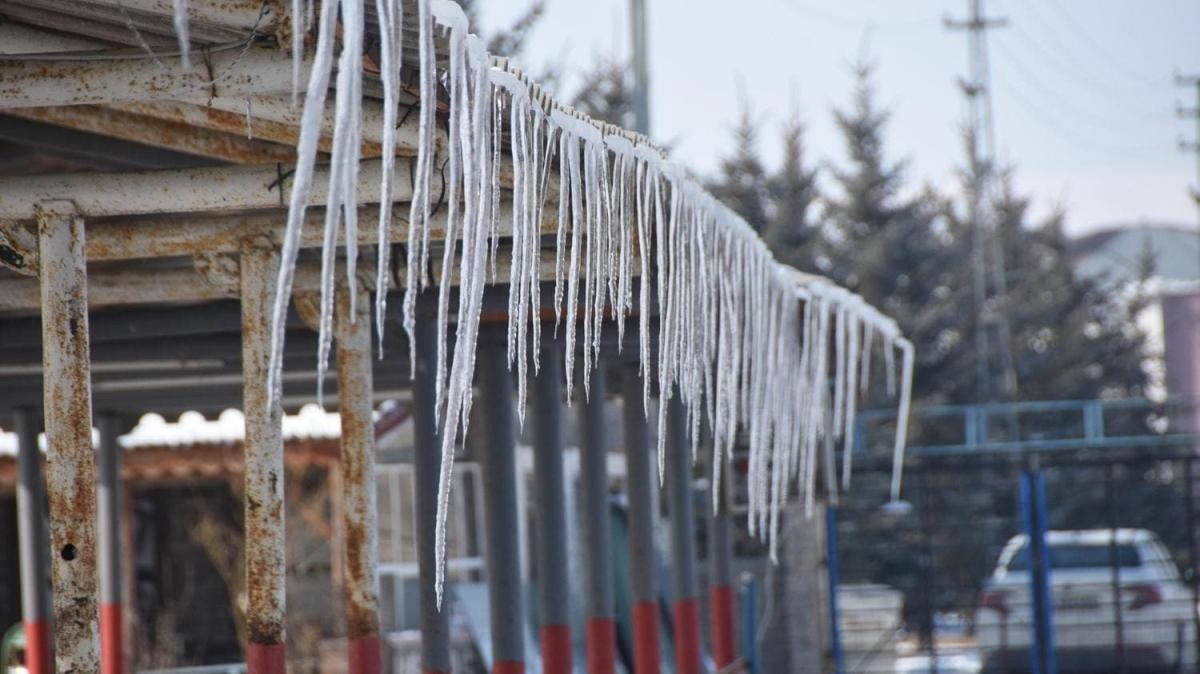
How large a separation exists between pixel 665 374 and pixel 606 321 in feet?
13.1

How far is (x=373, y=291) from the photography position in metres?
8.65

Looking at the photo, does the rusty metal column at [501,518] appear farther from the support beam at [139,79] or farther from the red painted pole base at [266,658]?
the support beam at [139,79]

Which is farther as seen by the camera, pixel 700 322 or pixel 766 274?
pixel 766 274

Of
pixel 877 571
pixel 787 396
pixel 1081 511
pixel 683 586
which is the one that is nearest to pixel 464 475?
pixel 683 586

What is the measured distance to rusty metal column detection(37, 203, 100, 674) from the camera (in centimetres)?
632

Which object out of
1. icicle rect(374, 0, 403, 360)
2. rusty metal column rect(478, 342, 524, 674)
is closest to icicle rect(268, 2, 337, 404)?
icicle rect(374, 0, 403, 360)

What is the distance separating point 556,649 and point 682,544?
4075 millimetres

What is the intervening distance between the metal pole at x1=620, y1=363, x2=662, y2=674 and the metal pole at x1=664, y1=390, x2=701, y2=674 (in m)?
0.72

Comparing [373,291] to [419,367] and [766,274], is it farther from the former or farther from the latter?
[766,274]

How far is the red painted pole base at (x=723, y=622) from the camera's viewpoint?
52.3 feet

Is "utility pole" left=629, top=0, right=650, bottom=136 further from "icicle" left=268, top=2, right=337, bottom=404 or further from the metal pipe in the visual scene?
"icicle" left=268, top=2, right=337, bottom=404

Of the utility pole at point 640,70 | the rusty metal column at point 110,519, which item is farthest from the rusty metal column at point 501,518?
the utility pole at point 640,70

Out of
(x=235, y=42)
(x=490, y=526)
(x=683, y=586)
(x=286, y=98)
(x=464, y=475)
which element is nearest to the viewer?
(x=235, y=42)

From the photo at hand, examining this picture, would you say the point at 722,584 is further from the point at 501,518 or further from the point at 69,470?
the point at 69,470
